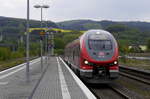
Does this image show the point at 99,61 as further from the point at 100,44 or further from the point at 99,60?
the point at 100,44

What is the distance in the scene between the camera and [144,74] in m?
25.9

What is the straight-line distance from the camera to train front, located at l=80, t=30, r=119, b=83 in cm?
1661

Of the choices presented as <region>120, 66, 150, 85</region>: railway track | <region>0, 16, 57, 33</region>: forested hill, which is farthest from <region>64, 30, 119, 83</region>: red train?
<region>0, 16, 57, 33</region>: forested hill

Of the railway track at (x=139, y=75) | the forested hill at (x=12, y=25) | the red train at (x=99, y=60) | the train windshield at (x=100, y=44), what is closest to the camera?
the red train at (x=99, y=60)

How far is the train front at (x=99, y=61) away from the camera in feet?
54.5

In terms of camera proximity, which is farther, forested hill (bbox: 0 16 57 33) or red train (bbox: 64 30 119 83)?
forested hill (bbox: 0 16 57 33)

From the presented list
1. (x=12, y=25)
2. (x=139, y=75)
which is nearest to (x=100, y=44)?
(x=139, y=75)

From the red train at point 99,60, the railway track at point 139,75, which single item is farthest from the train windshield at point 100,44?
the railway track at point 139,75

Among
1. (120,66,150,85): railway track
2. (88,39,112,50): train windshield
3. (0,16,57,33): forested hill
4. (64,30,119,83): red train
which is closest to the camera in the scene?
(64,30,119,83): red train

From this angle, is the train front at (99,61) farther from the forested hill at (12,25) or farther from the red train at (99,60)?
the forested hill at (12,25)

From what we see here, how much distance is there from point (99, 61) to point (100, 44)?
147cm

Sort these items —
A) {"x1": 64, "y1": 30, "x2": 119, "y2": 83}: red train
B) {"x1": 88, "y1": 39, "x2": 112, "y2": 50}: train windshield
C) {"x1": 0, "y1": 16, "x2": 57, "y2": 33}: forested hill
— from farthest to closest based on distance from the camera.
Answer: {"x1": 0, "y1": 16, "x2": 57, "y2": 33}: forested hill, {"x1": 88, "y1": 39, "x2": 112, "y2": 50}: train windshield, {"x1": 64, "y1": 30, "x2": 119, "y2": 83}: red train

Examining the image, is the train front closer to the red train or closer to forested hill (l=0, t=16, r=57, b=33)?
the red train

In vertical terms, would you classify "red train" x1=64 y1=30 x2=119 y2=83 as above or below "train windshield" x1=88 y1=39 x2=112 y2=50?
below
